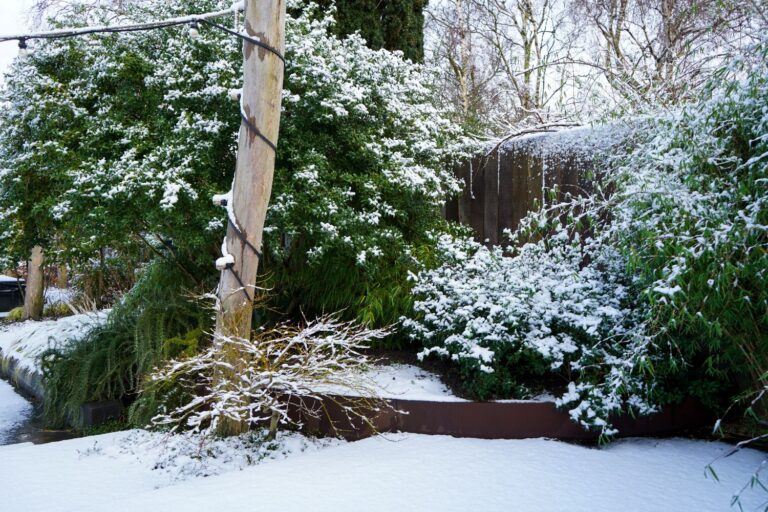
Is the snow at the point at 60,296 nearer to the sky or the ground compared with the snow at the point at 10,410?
nearer to the sky

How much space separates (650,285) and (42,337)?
6.59m

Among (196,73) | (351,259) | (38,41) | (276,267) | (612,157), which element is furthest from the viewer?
(38,41)

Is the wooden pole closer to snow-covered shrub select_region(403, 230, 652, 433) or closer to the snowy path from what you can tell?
the snowy path

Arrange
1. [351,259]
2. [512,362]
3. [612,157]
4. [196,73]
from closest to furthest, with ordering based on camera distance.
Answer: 1. [512,362]
2. [612,157]
3. [196,73]
4. [351,259]

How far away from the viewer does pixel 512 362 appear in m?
3.80

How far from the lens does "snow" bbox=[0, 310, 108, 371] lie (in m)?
6.00

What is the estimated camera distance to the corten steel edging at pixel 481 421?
11.9ft

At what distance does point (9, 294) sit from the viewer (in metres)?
11.8

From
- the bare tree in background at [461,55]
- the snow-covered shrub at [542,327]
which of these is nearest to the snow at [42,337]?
the snow-covered shrub at [542,327]

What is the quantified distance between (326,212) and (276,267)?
3.42ft

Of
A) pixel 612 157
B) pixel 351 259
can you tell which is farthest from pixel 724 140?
pixel 351 259

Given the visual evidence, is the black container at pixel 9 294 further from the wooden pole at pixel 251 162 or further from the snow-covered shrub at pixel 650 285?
the snow-covered shrub at pixel 650 285

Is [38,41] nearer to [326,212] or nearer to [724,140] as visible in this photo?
[326,212]

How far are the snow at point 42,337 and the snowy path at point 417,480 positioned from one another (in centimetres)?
252
